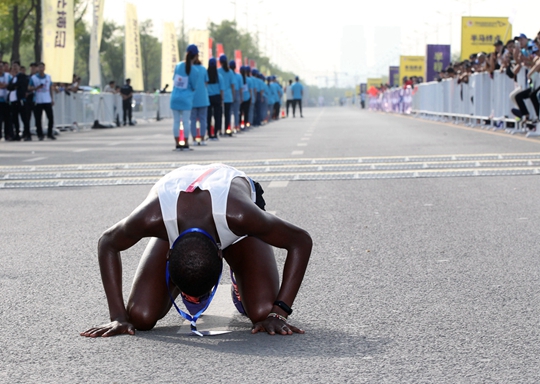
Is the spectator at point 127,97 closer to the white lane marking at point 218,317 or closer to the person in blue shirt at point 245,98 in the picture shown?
the person in blue shirt at point 245,98

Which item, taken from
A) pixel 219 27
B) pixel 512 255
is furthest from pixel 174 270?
pixel 219 27

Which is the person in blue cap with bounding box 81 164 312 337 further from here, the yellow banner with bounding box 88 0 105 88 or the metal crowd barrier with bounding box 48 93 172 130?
the yellow banner with bounding box 88 0 105 88

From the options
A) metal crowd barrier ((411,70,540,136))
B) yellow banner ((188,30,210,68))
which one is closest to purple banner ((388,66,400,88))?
yellow banner ((188,30,210,68))

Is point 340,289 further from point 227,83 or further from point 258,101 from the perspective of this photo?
point 258,101

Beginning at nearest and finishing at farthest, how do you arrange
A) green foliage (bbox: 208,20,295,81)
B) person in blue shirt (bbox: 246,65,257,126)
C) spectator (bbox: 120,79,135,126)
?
person in blue shirt (bbox: 246,65,257,126)
spectator (bbox: 120,79,135,126)
green foliage (bbox: 208,20,295,81)

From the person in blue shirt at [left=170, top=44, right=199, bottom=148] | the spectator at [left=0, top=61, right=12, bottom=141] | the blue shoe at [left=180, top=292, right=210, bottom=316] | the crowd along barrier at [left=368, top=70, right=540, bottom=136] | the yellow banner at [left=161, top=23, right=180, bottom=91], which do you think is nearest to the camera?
the blue shoe at [left=180, top=292, right=210, bottom=316]

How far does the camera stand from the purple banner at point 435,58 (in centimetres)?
4909

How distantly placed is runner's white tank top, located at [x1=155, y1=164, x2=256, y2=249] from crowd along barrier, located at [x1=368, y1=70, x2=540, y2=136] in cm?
1727

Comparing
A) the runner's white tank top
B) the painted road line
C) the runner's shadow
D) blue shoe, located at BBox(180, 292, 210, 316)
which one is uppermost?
the runner's white tank top

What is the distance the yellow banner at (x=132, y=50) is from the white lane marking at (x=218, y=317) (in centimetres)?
3684

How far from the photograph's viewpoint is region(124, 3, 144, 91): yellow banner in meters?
41.8

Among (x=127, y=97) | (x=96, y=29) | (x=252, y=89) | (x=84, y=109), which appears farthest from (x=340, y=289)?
(x=127, y=97)

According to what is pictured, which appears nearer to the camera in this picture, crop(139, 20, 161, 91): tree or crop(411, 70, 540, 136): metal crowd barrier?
crop(411, 70, 540, 136): metal crowd barrier

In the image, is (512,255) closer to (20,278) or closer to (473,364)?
(473,364)
